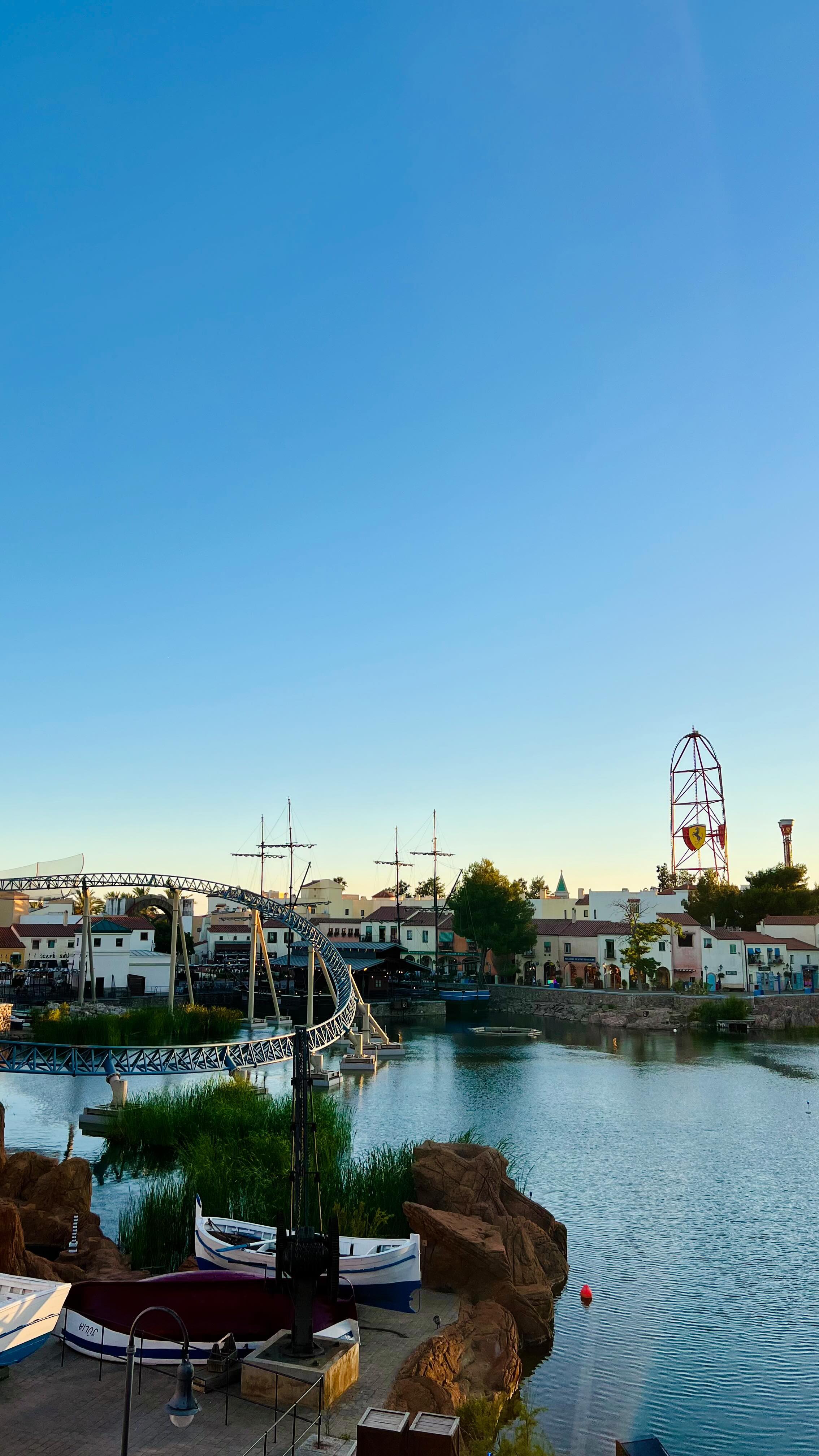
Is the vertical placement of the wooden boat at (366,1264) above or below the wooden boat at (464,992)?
above

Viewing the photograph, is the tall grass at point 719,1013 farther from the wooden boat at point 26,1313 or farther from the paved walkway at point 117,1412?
the wooden boat at point 26,1313

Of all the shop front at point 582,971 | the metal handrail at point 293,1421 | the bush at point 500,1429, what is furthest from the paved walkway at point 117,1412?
the shop front at point 582,971

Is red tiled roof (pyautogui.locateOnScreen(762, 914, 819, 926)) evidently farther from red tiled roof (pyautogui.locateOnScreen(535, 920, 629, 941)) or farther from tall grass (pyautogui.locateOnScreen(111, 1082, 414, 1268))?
tall grass (pyautogui.locateOnScreen(111, 1082, 414, 1268))

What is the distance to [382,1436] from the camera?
1598cm

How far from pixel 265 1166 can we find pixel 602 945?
97.3 m

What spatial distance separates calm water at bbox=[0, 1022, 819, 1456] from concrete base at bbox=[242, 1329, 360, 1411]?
5.37 metres

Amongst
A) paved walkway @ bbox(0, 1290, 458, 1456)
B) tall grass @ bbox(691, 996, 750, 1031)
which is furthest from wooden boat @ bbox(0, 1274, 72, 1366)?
tall grass @ bbox(691, 996, 750, 1031)

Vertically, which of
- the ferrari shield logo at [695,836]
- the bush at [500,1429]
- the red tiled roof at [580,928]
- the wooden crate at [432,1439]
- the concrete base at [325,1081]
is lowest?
the concrete base at [325,1081]

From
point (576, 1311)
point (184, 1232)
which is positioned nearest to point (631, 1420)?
point (576, 1311)

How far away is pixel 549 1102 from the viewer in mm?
57750

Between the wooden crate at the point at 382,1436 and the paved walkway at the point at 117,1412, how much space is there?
1.42 m

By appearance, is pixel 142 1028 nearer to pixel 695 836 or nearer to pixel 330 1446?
pixel 330 1446

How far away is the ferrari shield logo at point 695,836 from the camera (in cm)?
14450

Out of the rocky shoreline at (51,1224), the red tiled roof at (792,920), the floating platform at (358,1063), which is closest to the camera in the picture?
the rocky shoreline at (51,1224)
